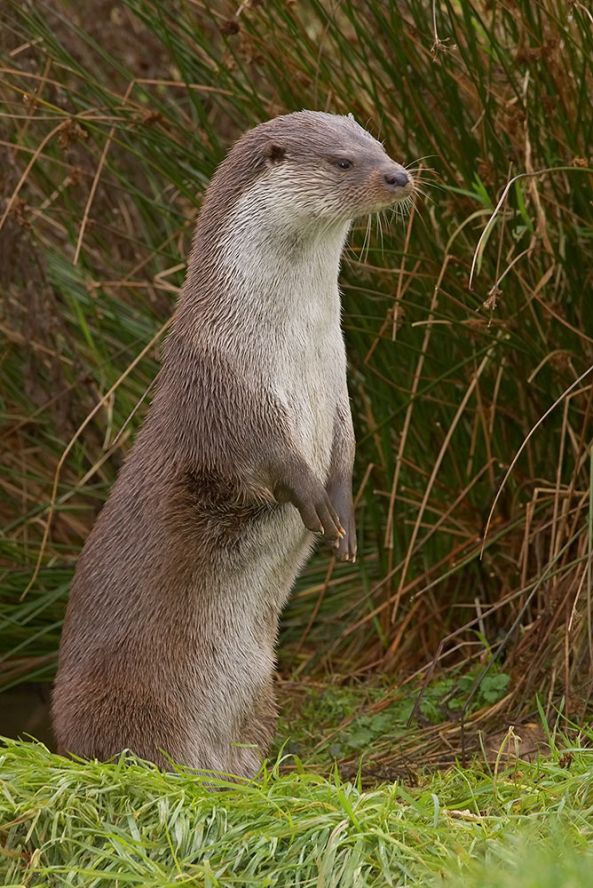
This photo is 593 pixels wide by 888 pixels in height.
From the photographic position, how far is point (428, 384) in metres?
4.41

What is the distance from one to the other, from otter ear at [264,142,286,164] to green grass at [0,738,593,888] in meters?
1.38

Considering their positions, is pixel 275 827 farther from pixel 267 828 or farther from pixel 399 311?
pixel 399 311

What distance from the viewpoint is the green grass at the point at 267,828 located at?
2.62 meters

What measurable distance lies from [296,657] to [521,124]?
6.40ft

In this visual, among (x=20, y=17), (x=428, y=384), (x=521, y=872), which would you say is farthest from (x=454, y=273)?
(x=521, y=872)

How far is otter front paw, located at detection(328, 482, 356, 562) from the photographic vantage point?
3641 millimetres

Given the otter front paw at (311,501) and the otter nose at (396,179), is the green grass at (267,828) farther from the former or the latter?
the otter nose at (396,179)

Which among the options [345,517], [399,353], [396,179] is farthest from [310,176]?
[399,353]

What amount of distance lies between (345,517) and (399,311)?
686 mm

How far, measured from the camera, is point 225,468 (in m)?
3.47

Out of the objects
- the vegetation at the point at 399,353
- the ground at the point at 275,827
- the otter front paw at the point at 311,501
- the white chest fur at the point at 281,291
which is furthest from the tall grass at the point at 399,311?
the ground at the point at 275,827

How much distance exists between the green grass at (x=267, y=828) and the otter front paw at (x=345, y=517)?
0.68m

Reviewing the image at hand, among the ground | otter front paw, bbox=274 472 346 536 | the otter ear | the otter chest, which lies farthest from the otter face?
the ground

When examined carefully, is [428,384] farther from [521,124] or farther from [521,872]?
[521,872]
